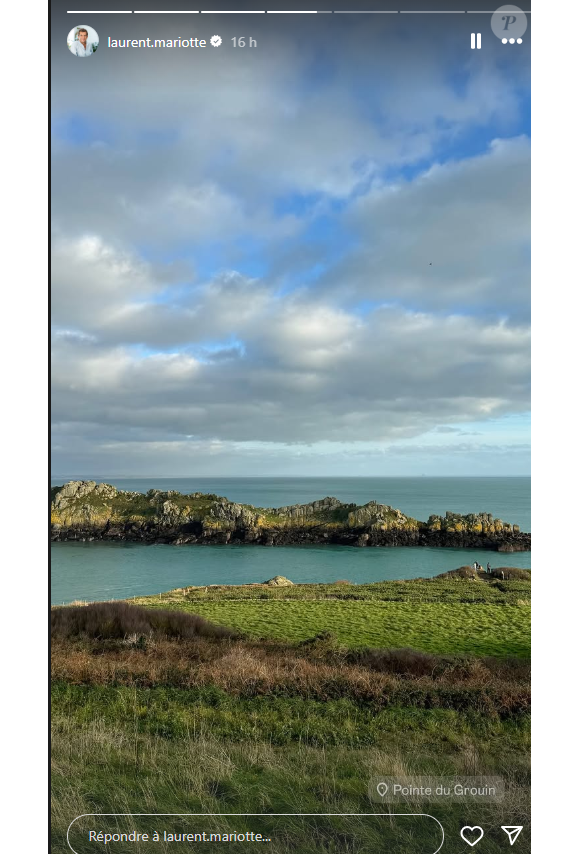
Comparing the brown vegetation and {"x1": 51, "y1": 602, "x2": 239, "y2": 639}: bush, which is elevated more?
{"x1": 51, "y1": 602, "x2": 239, "y2": 639}: bush

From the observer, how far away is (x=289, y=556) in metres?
4.73

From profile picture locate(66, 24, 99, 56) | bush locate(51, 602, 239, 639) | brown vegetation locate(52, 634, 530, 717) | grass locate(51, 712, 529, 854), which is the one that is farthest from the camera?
bush locate(51, 602, 239, 639)

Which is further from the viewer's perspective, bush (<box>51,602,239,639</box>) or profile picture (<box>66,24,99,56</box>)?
bush (<box>51,602,239,639</box>)

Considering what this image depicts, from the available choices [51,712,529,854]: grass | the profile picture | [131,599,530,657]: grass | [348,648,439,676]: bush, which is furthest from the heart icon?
the profile picture

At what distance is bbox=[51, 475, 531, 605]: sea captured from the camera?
3.88 m

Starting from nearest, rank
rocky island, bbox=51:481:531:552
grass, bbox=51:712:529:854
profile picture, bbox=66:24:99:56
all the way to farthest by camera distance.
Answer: grass, bbox=51:712:529:854, profile picture, bbox=66:24:99:56, rocky island, bbox=51:481:531:552

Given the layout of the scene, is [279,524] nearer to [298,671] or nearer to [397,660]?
[298,671]

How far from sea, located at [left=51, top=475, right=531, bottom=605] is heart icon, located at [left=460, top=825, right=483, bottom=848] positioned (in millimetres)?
1962

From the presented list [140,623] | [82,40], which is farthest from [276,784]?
[82,40]

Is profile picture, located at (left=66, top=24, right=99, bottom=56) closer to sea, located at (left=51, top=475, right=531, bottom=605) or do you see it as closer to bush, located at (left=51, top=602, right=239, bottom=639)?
sea, located at (left=51, top=475, right=531, bottom=605)

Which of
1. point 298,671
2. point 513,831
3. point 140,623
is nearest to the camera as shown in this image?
point 513,831

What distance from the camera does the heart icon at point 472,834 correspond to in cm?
244

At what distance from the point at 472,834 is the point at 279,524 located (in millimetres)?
3019

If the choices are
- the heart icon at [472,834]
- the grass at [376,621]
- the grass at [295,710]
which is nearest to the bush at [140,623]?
the grass at [295,710]
